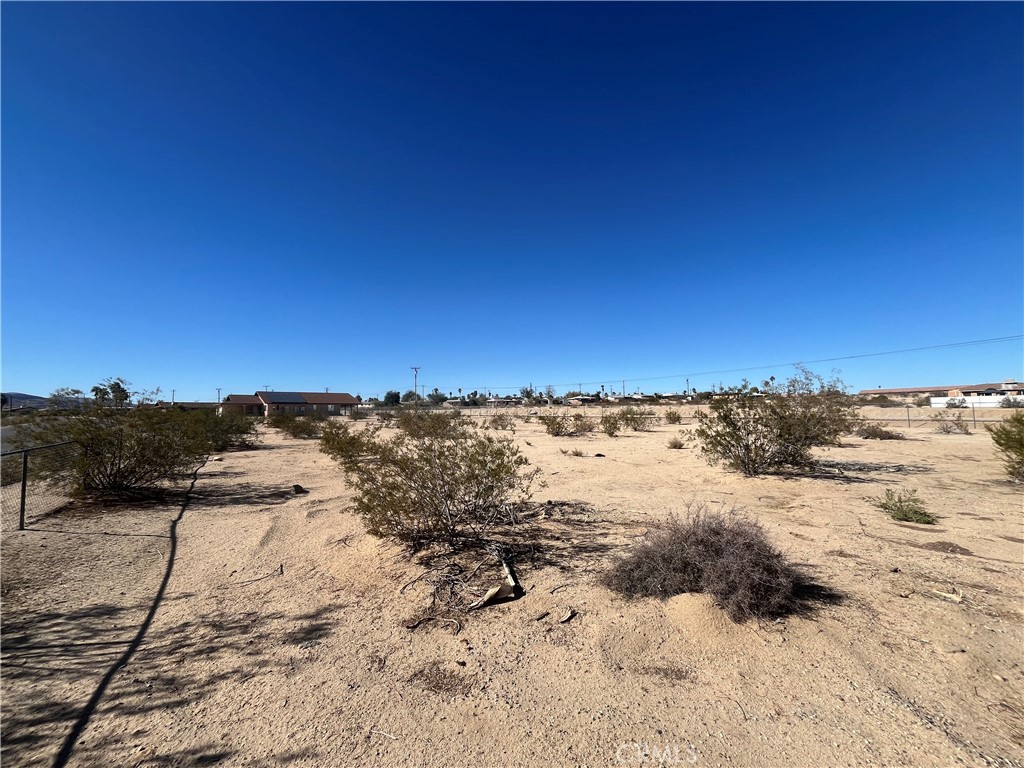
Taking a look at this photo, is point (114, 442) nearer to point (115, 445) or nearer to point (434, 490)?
point (115, 445)

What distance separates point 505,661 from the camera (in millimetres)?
3596

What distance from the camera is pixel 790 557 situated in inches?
215

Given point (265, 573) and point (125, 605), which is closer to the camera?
point (125, 605)

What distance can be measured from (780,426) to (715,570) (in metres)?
8.77

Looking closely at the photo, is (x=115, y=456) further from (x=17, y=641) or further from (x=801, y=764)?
(x=801, y=764)

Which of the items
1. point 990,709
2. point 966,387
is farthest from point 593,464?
point 966,387

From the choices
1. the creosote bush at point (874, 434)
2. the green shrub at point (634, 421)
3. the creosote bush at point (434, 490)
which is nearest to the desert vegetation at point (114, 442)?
the creosote bush at point (434, 490)

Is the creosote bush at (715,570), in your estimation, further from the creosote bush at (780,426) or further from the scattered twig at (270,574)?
the creosote bush at (780,426)

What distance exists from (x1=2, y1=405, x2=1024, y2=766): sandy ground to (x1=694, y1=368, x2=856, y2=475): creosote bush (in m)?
4.60

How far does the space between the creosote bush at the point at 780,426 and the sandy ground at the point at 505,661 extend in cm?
460

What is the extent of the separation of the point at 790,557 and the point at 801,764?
11.5ft

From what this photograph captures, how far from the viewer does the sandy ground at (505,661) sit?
2.70 m

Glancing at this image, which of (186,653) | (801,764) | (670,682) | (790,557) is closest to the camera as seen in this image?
(801,764)

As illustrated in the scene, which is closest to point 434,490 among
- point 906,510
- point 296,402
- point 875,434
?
point 906,510
